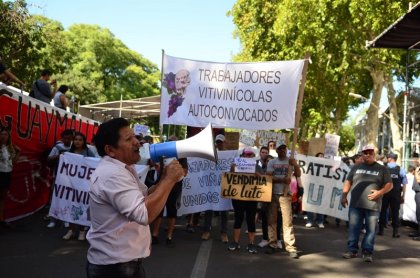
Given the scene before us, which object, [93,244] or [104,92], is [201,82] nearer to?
[93,244]

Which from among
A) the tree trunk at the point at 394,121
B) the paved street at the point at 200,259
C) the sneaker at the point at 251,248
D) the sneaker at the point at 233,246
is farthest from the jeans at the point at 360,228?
the tree trunk at the point at 394,121

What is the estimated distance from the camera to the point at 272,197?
8.09 metres

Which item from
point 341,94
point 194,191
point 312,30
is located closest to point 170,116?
point 194,191

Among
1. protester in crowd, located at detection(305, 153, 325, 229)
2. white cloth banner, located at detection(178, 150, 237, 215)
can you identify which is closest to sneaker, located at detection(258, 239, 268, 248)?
white cloth banner, located at detection(178, 150, 237, 215)

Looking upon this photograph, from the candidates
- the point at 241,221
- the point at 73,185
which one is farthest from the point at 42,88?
the point at 241,221

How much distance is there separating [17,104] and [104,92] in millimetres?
41331

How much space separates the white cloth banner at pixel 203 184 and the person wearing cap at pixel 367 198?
2406 millimetres

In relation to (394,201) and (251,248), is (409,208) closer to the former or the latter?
(394,201)

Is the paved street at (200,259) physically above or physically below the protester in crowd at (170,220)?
below

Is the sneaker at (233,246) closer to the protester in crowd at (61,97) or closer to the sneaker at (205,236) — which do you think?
the sneaker at (205,236)

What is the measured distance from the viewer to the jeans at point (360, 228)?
7.76 m

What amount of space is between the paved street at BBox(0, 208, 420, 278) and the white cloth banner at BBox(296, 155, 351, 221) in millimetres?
2224

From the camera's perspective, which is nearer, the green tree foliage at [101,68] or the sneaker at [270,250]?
the sneaker at [270,250]

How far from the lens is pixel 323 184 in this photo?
1178 centimetres
